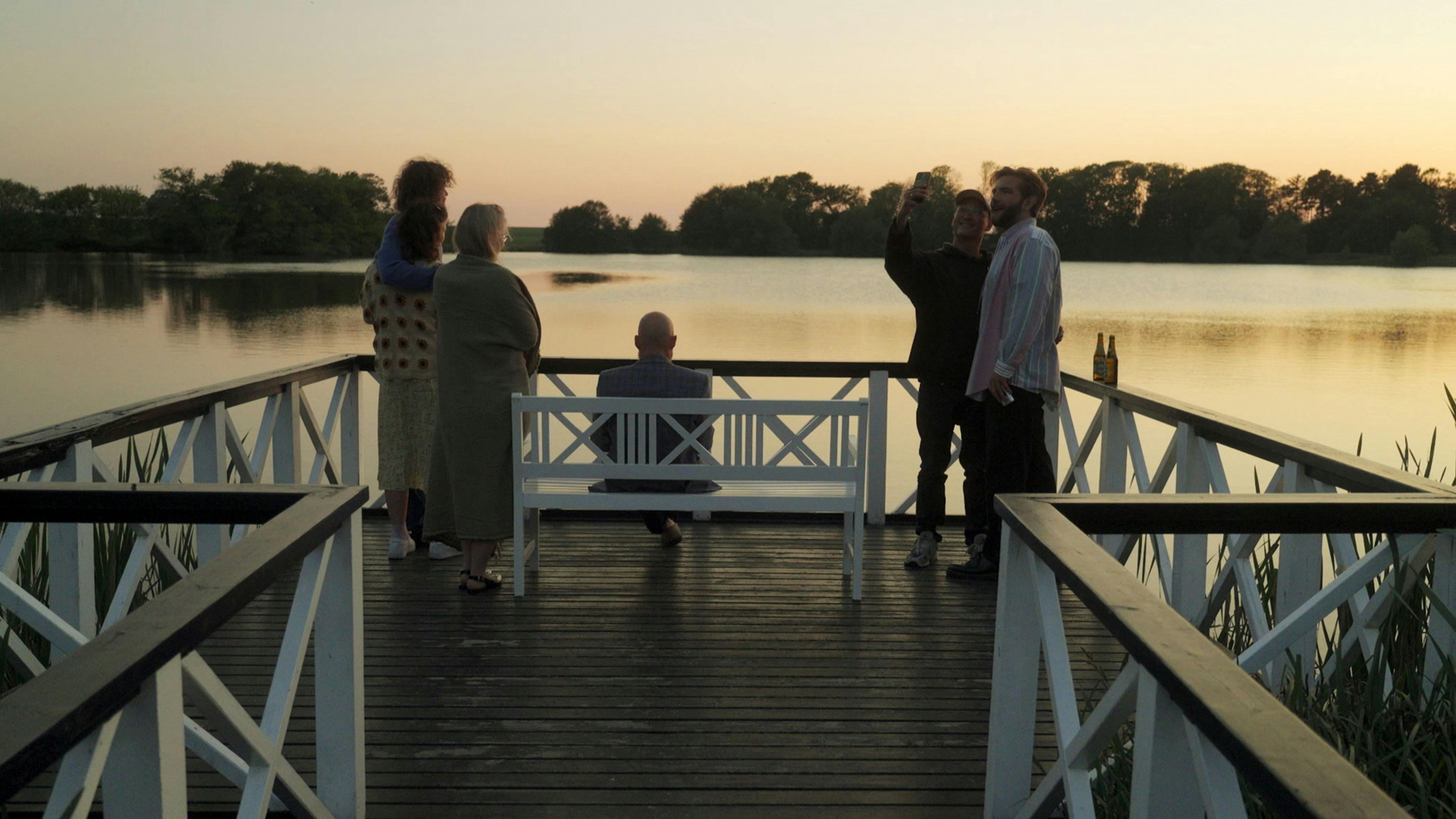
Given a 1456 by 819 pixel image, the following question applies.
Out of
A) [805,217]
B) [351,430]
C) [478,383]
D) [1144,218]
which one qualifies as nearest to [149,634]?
[478,383]

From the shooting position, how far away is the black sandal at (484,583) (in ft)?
13.3

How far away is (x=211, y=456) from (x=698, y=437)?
1731mm

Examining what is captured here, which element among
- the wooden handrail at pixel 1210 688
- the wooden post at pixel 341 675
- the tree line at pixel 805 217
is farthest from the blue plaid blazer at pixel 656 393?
the tree line at pixel 805 217

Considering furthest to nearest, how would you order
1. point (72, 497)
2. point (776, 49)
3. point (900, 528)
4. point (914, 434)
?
point (776, 49), point (914, 434), point (900, 528), point (72, 497)

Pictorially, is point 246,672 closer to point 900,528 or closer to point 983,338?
point 983,338

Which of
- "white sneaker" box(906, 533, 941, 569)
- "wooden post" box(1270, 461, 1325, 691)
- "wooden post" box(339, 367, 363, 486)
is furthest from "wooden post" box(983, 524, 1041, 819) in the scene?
"wooden post" box(339, 367, 363, 486)

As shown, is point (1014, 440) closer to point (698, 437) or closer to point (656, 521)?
point (698, 437)

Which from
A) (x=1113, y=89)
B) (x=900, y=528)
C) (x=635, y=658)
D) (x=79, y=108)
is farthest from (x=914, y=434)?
(x=79, y=108)

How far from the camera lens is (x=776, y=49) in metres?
21.7

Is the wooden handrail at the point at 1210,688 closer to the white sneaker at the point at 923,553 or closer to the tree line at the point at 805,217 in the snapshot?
the white sneaker at the point at 923,553

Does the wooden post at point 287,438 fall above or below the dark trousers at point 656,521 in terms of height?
above

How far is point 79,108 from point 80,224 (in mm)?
5995

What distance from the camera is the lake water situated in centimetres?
1438

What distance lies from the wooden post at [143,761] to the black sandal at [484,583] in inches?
108
